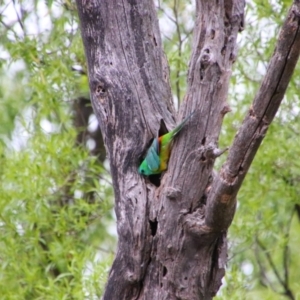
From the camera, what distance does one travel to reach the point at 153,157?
3.23m

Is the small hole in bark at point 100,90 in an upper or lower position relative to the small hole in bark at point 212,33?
lower

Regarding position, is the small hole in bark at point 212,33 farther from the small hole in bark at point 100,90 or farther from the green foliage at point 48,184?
the green foliage at point 48,184

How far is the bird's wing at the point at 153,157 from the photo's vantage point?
3.24 meters

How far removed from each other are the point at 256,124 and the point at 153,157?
0.61 meters

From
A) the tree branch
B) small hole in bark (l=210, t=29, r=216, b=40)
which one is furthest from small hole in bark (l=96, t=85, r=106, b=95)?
the tree branch

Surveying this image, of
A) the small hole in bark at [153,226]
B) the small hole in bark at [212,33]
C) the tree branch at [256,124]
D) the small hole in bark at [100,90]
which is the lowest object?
the small hole in bark at [153,226]

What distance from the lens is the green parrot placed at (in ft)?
10.7

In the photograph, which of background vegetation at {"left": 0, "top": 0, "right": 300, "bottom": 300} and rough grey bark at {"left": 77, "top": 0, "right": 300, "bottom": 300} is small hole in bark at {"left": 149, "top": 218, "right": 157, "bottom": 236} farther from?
background vegetation at {"left": 0, "top": 0, "right": 300, "bottom": 300}

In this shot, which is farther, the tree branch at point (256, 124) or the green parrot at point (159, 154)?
the green parrot at point (159, 154)

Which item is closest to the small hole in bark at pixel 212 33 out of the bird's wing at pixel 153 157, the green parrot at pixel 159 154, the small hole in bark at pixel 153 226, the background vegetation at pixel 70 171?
the green parrot at pixel 159 154

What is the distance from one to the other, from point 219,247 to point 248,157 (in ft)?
1.80

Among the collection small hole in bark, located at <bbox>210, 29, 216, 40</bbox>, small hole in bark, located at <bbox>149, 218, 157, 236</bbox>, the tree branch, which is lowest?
small hole in bark, located at <bbox>149, 218, 157, 236</bbox>

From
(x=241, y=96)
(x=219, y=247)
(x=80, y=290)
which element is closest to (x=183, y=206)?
(x=219, y=247)

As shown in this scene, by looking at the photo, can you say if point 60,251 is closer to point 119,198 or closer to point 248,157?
point 119,198
